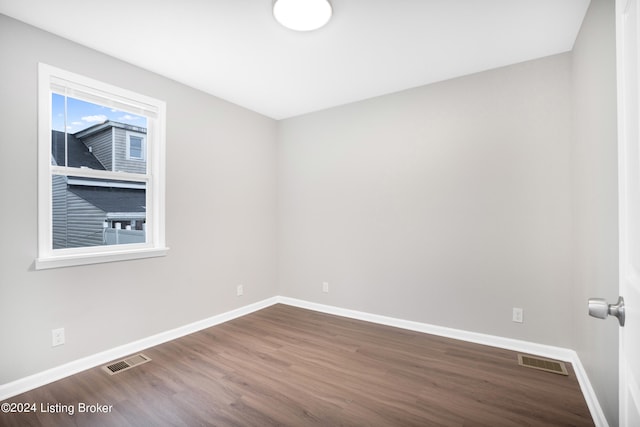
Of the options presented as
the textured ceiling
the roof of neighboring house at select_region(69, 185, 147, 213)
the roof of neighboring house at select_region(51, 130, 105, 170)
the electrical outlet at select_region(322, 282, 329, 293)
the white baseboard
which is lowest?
the white baseboard

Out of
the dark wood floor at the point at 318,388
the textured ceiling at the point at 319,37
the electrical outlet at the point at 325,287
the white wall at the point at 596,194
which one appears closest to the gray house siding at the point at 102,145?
the textured ceiling at the point at 319,37

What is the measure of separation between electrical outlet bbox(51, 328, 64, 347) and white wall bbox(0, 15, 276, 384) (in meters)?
0.04

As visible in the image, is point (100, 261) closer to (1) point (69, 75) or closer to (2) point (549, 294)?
(1) point (69, 75)

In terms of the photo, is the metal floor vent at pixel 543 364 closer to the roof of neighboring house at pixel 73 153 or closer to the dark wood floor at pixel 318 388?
the dark wood floor at pixel 318 388

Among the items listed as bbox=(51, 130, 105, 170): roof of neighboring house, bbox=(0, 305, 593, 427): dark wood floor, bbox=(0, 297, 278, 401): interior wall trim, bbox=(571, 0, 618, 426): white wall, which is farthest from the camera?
bbox=(51, 130, 105, 170): roof of neighboring house

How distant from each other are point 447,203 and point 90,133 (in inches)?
132

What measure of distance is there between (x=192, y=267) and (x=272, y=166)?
1772 mm

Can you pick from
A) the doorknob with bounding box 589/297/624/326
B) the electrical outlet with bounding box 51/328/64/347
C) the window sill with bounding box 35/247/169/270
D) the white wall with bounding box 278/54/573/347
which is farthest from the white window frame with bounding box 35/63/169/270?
the doorknob with bounding box 589/297/624/326

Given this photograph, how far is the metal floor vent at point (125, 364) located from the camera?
250 cm

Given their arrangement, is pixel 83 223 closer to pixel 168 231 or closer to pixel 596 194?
pixel 168 231

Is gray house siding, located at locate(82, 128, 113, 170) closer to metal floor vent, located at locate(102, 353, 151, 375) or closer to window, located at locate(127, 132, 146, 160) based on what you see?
window, located at locate(127, 132, 146, 160)

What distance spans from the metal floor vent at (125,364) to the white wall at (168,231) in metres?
0.18

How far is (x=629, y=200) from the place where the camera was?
83 centimetres

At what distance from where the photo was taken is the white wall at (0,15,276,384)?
2188 mm
